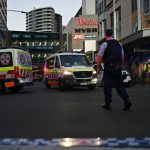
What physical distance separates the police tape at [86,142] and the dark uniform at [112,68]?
3.59m

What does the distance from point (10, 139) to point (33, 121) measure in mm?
1974

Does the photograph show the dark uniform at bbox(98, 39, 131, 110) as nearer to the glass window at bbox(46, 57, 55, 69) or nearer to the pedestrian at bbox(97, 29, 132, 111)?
the pedestrian at bbox(97, 29, 132, 111)

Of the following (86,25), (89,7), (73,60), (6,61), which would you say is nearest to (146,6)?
(73,60)

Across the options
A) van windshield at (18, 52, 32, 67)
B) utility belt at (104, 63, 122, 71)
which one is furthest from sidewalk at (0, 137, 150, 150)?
van windshield at (18, 52, 32, 67)

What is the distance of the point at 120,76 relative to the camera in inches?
414

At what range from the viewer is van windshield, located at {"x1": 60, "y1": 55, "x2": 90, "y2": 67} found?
893 inches

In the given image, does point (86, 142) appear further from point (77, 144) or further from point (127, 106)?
point (127, 106)

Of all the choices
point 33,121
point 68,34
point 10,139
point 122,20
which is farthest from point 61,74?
point 68,34

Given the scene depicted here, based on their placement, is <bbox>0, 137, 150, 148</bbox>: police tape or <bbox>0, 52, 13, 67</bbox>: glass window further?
<bbox>0, 52, 13, 67</bbox>: glass window

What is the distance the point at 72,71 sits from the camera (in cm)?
2186

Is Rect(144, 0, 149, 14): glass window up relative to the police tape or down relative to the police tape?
up

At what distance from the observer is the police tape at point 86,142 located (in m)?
6.41

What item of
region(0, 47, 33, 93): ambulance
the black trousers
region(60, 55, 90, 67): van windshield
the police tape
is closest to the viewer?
the police tape

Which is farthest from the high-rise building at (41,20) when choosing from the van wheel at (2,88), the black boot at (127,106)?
the black boot at (127,106)
